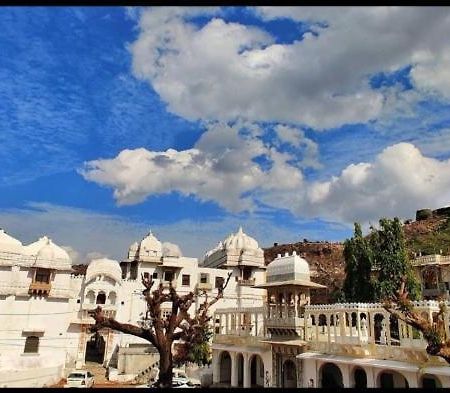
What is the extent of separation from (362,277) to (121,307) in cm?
2048

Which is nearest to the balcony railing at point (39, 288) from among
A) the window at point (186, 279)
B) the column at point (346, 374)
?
the window at point (186, 279)

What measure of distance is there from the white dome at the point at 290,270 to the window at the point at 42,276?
18317 mm

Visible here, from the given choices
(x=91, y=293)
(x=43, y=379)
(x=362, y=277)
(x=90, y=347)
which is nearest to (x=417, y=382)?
(x=362, y=277)

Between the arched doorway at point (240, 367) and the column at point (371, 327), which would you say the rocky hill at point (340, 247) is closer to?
the arched doorway at point (240, 367)

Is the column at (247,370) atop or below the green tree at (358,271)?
below

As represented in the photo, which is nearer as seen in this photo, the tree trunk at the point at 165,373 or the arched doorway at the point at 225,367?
the tree trunk at the point at 165,373

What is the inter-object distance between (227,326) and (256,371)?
431 centimetres

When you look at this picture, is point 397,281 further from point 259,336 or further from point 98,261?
point 98,261

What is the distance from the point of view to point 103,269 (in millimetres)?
38969

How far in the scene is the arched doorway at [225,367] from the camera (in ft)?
110

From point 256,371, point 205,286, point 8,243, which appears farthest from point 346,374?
point 8,243

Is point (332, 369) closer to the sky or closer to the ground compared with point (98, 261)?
closer to the ground

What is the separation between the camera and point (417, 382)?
60.9 ft

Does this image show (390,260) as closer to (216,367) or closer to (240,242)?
(216,367)
